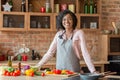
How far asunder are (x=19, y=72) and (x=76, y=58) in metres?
0.79

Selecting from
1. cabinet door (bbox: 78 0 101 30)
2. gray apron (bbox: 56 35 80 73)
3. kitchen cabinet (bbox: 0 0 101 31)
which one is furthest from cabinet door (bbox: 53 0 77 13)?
gray apron (bbox: 56 35 80 73)

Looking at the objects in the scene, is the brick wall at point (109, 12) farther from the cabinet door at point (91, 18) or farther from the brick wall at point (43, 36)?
the cabinet door at point (91, 18)

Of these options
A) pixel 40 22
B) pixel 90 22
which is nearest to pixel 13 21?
pixel 40 22

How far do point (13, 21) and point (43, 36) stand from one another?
2.34 feet

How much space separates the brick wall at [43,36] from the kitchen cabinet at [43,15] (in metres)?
0.33

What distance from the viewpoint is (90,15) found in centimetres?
551

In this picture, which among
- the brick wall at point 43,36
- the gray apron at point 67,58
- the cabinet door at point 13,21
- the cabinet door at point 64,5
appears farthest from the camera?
the brick wall at point 43,36

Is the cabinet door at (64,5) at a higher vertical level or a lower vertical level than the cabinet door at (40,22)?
higher

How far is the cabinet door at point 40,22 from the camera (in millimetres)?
Answer: 5402

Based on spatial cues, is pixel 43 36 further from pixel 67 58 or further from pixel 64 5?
pixel 67 58

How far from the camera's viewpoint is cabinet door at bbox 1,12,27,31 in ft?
17.5

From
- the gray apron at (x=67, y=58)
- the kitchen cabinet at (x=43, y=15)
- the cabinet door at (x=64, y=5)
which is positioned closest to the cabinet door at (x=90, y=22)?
the kitchen cabinet at (x=43, y=15)

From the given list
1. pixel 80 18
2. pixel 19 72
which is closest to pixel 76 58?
pixel 19 72

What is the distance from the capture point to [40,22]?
5.52 meters
